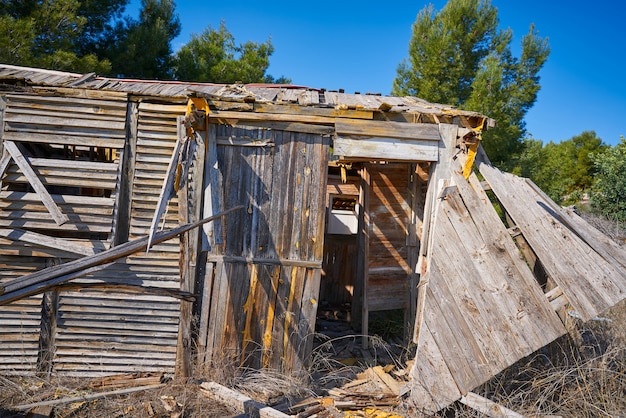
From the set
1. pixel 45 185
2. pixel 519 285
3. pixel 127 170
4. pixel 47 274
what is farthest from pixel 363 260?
pixel 47 274

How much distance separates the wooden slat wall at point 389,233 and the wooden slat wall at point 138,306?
10.9 feet

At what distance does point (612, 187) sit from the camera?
1375cm

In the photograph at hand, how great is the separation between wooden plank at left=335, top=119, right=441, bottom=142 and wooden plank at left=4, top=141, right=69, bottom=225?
3.65 meters

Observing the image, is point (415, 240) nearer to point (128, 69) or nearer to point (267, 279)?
point (267, 279)

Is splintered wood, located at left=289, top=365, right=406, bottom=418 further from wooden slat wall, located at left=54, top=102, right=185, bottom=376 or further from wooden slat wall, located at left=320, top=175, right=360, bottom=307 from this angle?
wooden slat wall, located at left=320, top=175, right=360, bottom=307

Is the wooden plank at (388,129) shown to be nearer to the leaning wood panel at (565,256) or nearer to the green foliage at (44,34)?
the leaning wood panel at (565,256)

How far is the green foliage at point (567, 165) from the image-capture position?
17748mm

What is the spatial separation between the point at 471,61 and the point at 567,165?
1311 centimetres

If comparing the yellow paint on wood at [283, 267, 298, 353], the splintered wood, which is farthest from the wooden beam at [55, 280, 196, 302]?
the splintered wood

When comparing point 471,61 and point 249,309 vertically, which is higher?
point 471,61

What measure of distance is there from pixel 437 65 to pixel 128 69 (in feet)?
31.7

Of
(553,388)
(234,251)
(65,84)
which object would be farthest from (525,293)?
(65,84)

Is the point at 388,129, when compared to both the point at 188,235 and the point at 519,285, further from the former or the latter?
the point at 188,235

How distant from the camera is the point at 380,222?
24.0 ft
